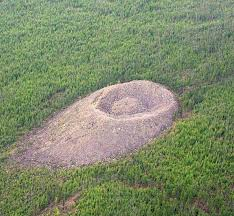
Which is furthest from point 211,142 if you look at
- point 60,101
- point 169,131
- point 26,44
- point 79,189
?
point 26,44

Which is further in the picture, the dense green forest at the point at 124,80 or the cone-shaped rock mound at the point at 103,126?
the cone-shaped rock mound at the point at 103,126

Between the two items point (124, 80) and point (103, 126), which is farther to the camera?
point (124, 80)

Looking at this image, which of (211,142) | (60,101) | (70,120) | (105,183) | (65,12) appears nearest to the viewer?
(105,183)

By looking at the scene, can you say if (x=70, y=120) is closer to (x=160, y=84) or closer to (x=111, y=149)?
(x=111, y=149)

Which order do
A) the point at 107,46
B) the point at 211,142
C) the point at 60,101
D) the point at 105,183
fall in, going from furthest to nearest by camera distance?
the point at 107,46, the point at 60,101, the point at 211,142, the point at 105,183
